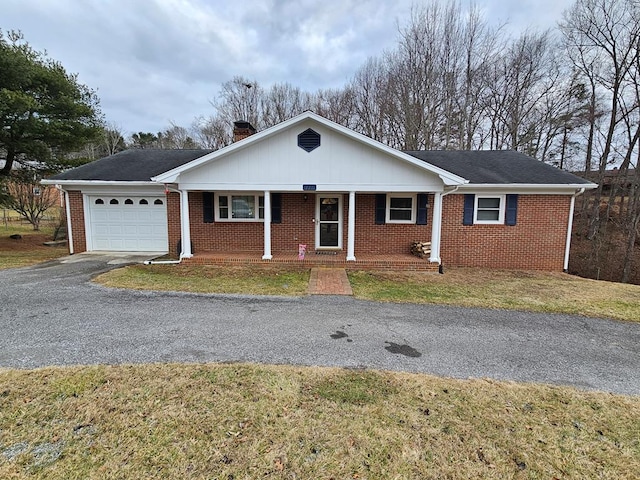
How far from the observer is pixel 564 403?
116 inches

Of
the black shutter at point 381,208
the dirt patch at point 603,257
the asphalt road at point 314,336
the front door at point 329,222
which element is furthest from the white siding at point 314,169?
the dirt patch at point 603,257

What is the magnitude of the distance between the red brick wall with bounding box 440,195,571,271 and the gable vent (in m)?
4.43

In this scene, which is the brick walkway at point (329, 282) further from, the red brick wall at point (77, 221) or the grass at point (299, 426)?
Answer: the red brick wall at point (77, 221)

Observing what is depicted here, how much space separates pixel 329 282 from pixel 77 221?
30.9ft

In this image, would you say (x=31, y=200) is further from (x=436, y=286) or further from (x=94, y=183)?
(x=436, y=286)

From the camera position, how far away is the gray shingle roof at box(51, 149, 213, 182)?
10.7m

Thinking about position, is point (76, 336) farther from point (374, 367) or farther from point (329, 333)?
point (374, 367)

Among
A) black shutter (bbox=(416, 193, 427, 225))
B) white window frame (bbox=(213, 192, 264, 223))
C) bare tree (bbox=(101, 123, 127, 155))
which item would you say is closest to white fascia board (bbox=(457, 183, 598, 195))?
black shutter (bbox=(416, 193, 427, 225))

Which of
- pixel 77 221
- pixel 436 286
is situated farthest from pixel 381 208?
pixel 77 221

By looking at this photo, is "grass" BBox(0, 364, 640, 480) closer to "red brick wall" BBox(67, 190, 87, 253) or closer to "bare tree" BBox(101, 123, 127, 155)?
"red brick wall" BBox(67, 190, 87, 253)

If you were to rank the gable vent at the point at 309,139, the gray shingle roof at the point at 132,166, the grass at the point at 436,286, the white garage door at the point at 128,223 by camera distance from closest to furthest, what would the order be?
the grass at the point at 436,286 < the gable vent at the point at 309,139 < the gray shingle roof at the point at 132,166 < the white garage door at the point at 128,223

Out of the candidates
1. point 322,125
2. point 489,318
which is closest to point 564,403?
point 489,318

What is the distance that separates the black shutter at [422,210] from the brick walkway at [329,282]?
3.27 metres

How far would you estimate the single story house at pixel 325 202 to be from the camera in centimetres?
891
